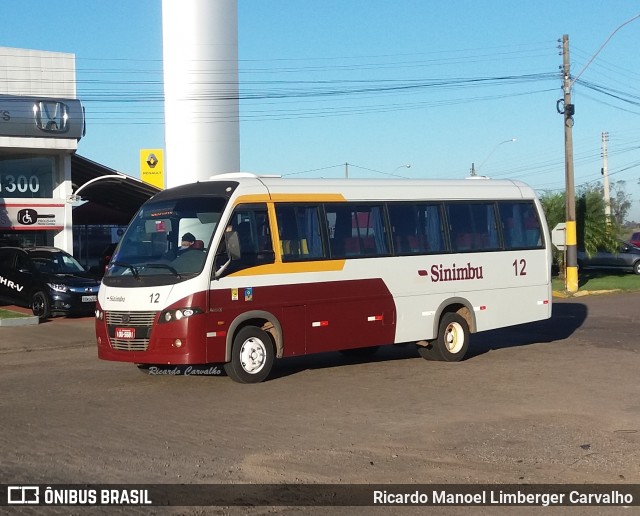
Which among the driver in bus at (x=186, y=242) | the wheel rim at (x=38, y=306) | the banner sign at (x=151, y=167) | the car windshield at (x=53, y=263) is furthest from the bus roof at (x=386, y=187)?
the banner sign at (x=151, y=167)

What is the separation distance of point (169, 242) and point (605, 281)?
27282 millimetres

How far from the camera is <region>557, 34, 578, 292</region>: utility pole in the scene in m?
31.3

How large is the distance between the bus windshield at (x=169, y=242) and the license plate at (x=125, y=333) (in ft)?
2.11

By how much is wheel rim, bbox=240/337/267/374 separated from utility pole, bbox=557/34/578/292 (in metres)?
20.7

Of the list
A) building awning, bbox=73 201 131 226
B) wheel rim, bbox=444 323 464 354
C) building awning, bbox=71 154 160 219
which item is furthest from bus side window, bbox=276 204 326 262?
building awning, bbox=73 201 131 226

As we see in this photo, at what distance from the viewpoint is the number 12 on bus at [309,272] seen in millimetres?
12031

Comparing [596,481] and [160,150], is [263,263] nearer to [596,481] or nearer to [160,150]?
[596,481]

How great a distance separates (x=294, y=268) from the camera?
42.5 feet

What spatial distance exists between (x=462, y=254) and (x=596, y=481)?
791cm

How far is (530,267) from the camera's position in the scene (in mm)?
16188

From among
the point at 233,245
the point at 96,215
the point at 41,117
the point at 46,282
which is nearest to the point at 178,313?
the point at 233,245

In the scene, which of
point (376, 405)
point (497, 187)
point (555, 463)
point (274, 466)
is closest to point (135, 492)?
point (274, 466)

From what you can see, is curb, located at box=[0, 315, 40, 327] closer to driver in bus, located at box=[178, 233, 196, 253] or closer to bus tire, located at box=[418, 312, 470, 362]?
driver in bus, located at box=[178, 233, 196, 253]

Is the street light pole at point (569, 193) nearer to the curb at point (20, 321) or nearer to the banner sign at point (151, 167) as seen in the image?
the banner sign at point (151, 167)
